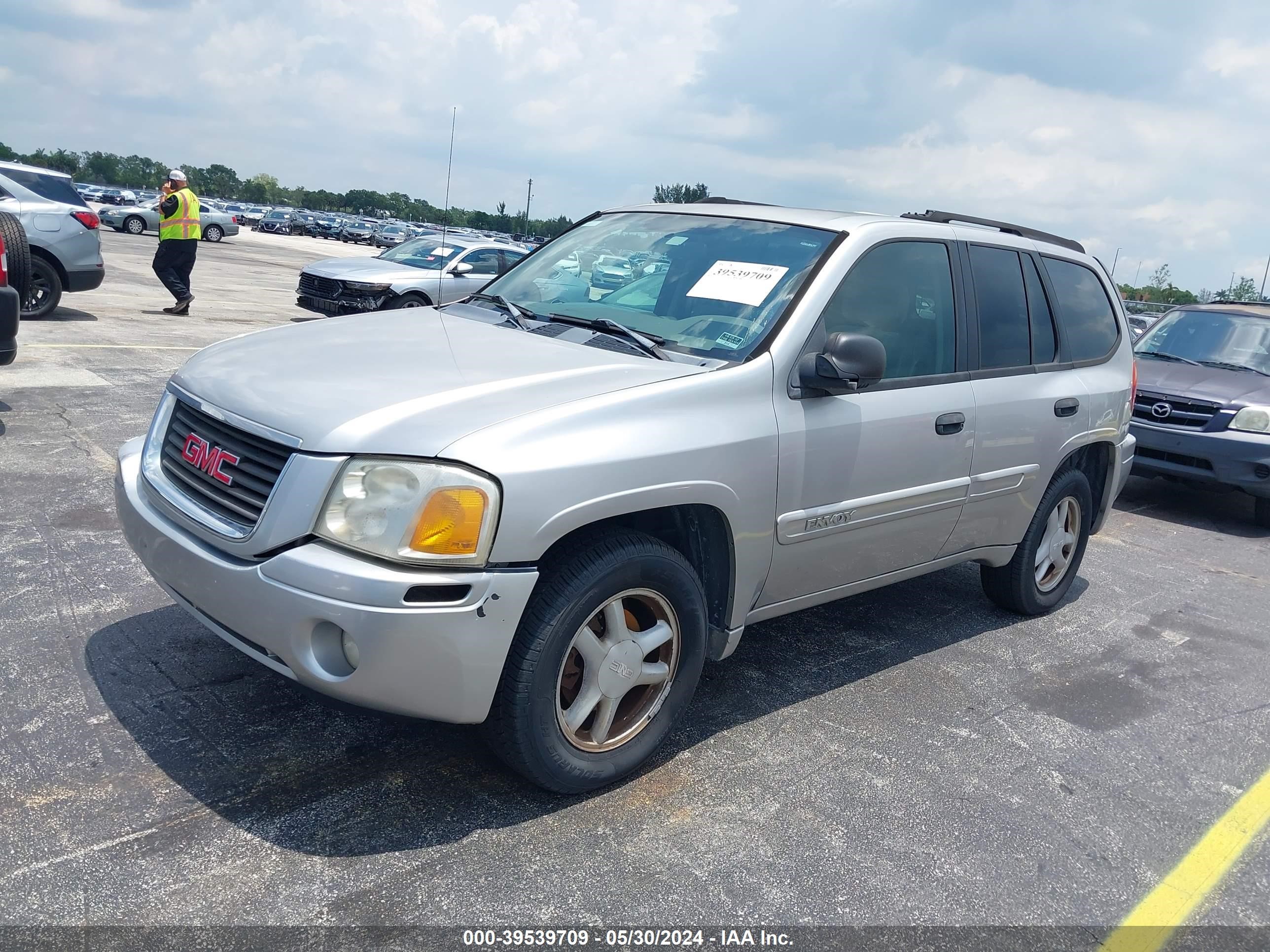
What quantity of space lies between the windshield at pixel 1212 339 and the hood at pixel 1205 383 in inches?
10.2

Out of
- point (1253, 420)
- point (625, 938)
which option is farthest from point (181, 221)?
point (625, 938)

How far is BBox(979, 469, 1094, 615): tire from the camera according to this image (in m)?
4.94

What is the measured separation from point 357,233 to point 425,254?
4680 centimetres

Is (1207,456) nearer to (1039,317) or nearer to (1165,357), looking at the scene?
(1165,357)

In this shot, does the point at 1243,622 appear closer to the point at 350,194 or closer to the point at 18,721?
the point at 18,721

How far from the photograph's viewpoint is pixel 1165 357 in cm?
902

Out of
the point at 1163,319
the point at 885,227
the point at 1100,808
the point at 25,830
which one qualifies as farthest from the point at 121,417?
the point at 1163,319

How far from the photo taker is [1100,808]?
3.41 m

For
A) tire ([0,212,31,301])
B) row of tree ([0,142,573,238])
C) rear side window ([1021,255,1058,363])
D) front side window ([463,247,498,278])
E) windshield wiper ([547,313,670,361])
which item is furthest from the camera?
row of tree ([0,142,573,238])

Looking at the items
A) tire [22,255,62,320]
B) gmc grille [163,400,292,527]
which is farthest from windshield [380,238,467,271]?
gmc grille [163,400,292,527]

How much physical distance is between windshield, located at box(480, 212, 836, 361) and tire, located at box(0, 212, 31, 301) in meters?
6.02

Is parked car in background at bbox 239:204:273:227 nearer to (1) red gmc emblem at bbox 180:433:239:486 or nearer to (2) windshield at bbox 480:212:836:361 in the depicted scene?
(2) windshield at bbox 480:212:836:361

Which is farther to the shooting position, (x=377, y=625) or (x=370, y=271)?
(x=370, y=271)

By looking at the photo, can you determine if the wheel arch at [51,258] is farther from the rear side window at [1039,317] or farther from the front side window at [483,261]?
the rear side window at [1039,317]
